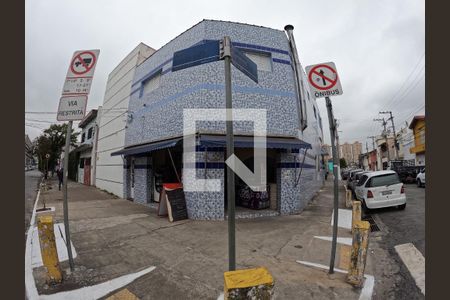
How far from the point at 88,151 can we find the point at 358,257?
23.7m

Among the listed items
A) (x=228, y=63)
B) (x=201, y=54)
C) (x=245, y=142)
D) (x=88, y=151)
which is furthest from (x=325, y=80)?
(x=88, y=151)

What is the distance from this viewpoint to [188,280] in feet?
12.7

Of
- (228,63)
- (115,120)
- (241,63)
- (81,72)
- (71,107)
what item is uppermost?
(115,120)

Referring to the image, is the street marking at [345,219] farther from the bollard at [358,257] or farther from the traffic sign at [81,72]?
the traffic sign at [81,72]

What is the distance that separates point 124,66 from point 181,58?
14350mm

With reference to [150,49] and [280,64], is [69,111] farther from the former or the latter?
[150,49]

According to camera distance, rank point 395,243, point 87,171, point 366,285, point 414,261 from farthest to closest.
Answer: point 87,171
point 395,243
point 414,261
point 366,285

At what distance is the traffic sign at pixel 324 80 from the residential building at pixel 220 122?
11.0 ft

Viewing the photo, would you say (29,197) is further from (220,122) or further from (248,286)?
(248,286)

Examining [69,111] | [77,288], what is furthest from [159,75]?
[77,288]

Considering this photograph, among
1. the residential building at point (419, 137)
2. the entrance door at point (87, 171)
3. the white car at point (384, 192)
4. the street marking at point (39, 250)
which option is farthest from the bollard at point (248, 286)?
the residential building at point (419, 137)

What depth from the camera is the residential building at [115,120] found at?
14.0 m

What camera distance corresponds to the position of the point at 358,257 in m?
3.70

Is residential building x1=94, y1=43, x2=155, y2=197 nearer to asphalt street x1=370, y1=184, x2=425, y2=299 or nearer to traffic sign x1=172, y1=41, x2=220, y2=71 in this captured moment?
traffic sign x1=172, y1=41, x2=220, y2=71
